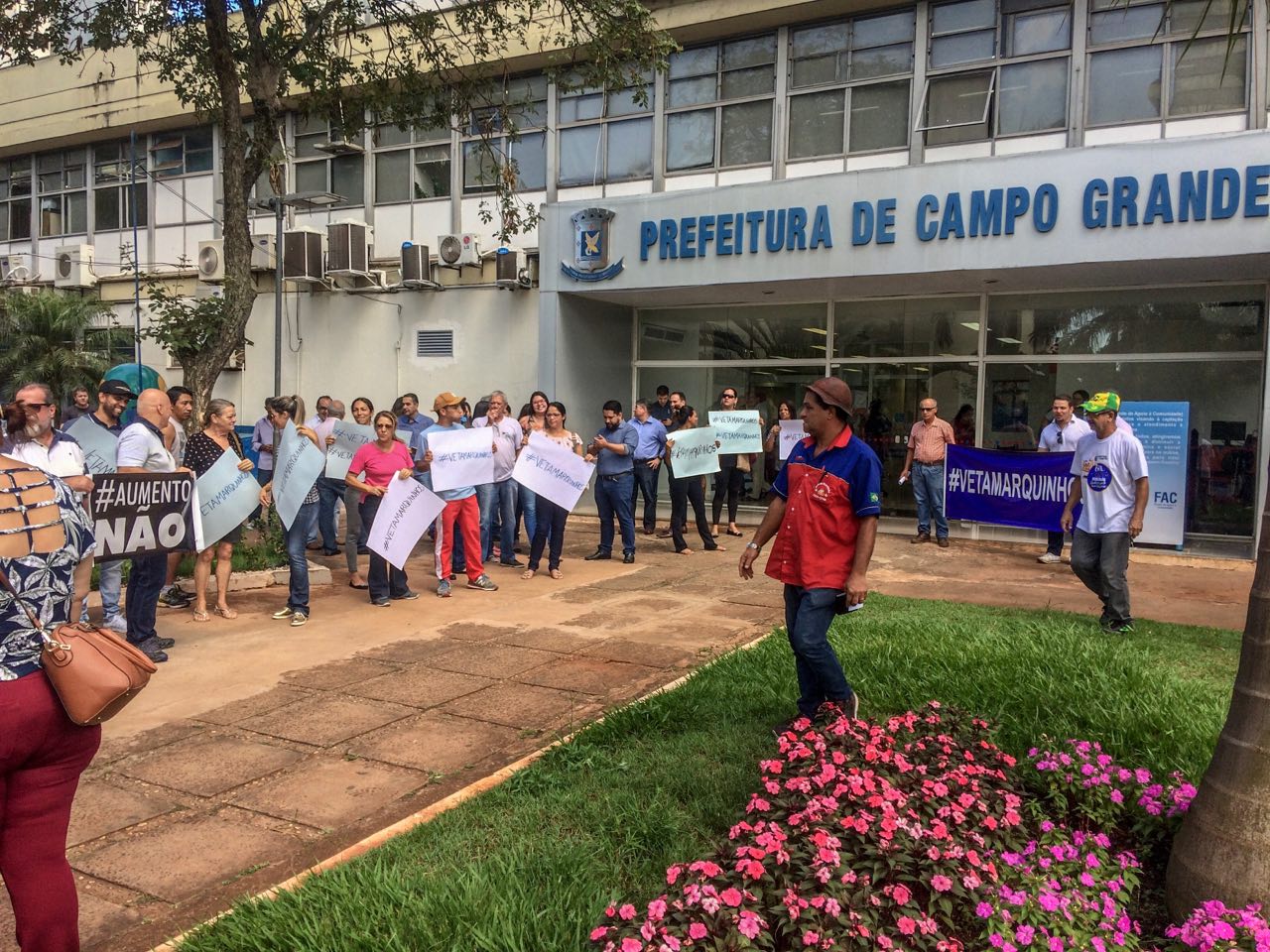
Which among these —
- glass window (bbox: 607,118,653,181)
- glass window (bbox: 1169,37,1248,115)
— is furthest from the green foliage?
glass window (bbox: 1169,37,1248,115)

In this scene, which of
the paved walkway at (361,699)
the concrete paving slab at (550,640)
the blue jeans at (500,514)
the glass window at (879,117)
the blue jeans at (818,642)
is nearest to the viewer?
the paved walkway at (361,699)

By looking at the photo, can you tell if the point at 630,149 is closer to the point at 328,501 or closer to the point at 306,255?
the point at 306,255

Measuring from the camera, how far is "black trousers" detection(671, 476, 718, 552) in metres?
12.1

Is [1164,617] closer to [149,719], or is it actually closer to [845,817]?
[845,817]

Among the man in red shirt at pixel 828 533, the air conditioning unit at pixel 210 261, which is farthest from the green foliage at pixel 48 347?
the man in red shirt at pixel 828 533

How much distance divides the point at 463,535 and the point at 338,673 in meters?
3.18

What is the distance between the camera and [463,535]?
970cm

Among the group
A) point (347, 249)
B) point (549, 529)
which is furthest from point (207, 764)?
point (347, 249)

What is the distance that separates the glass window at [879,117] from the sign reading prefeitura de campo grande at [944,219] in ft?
5.11

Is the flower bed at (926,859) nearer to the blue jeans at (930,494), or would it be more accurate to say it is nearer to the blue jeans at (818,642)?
the blue jeans at (818,642)

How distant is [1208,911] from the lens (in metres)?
2.75

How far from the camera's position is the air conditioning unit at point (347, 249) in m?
17.1

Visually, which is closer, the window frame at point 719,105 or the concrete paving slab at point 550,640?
the concrete paving slab at point 550,640

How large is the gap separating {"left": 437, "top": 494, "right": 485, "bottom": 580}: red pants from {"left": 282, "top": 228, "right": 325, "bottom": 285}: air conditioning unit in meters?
9.49
